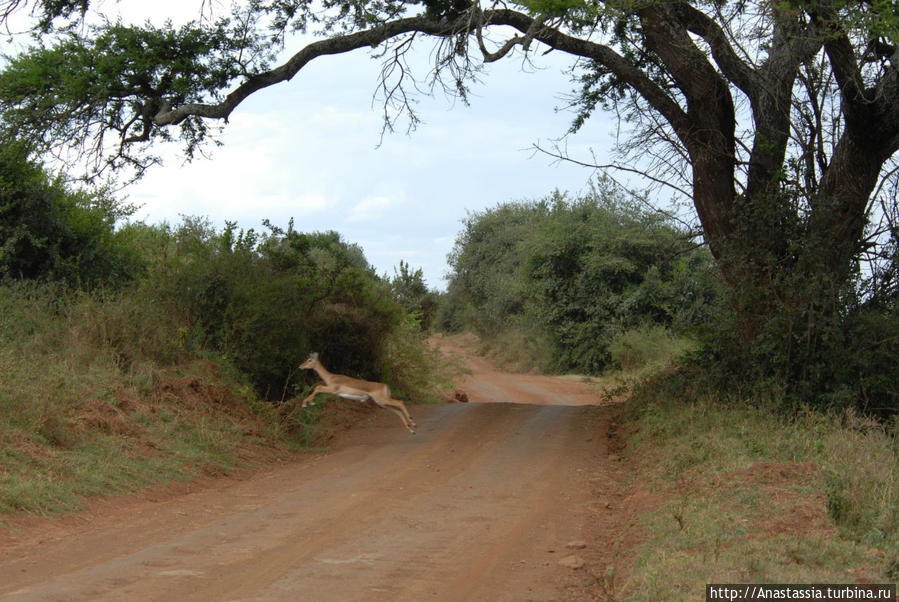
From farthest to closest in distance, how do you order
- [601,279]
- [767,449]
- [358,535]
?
[601,279]
[767,449]
[358,535]

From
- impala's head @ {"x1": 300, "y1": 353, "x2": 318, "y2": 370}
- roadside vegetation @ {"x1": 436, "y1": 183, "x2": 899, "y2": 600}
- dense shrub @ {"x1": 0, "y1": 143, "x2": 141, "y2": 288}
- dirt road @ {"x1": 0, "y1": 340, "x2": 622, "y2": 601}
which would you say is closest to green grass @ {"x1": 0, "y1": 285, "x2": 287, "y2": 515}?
dirt road @ {"x1": 0, "y1": 340, "x2": 622, "y2": 601}

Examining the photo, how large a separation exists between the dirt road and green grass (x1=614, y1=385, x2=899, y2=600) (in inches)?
24.2

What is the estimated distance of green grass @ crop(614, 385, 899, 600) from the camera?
18.4 ft

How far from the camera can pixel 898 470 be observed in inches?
321

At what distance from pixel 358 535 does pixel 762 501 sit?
147 inches

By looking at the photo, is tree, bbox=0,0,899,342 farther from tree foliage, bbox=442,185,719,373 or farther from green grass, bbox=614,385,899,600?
tree foliage, bbox=442,185,719,373

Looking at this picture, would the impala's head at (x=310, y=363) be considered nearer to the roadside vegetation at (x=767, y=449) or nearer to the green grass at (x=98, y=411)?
the green grass at (x=98, y=411)

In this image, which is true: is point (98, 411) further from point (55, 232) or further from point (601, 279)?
point (601, 279)

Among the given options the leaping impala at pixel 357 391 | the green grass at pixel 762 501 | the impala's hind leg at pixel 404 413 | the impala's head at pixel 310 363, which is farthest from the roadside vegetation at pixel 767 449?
the impala's head at pixel 310 363

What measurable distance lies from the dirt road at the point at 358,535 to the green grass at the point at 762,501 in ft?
2.01

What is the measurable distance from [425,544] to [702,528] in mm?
2410

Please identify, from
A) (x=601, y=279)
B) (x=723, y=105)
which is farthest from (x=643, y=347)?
(x=723, y=105)

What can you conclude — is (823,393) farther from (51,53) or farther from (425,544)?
(51,53)

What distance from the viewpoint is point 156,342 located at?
13.3m
